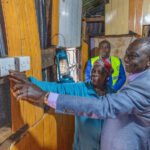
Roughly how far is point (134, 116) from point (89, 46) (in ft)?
12.9

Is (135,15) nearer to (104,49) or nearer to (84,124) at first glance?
(104,49)

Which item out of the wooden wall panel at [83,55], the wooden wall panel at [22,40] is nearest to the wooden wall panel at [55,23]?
the wooden wall panel at [22,40]

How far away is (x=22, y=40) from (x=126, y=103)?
1018mm

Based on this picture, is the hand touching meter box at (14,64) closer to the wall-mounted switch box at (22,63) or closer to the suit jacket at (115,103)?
the wall-mounted switch box at (22,63)

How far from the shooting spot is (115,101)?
34.9 inches

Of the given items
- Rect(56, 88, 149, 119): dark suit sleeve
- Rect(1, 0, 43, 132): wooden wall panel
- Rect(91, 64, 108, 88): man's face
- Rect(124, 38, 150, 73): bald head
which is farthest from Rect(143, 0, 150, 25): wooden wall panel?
Rect(56, 88, 149, 119): dark suit sleeve

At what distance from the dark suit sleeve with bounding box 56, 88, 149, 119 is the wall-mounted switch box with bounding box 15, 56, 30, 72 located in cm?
51

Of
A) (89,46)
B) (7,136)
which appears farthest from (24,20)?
(89,46)

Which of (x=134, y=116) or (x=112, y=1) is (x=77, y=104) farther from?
(x=112, y=1)

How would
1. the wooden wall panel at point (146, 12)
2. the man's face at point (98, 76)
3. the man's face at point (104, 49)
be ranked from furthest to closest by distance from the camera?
the wooden wall panel at point (146, 12), the man's face at point (104, 49), the man's face at point (98, 76)

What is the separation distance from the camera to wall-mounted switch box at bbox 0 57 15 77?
3.21 feet

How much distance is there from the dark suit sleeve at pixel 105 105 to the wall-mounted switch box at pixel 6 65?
47 cm

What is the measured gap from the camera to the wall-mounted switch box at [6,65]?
98 centimetres

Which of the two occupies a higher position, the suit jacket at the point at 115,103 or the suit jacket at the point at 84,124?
the suit jacket at the point at 115,103
